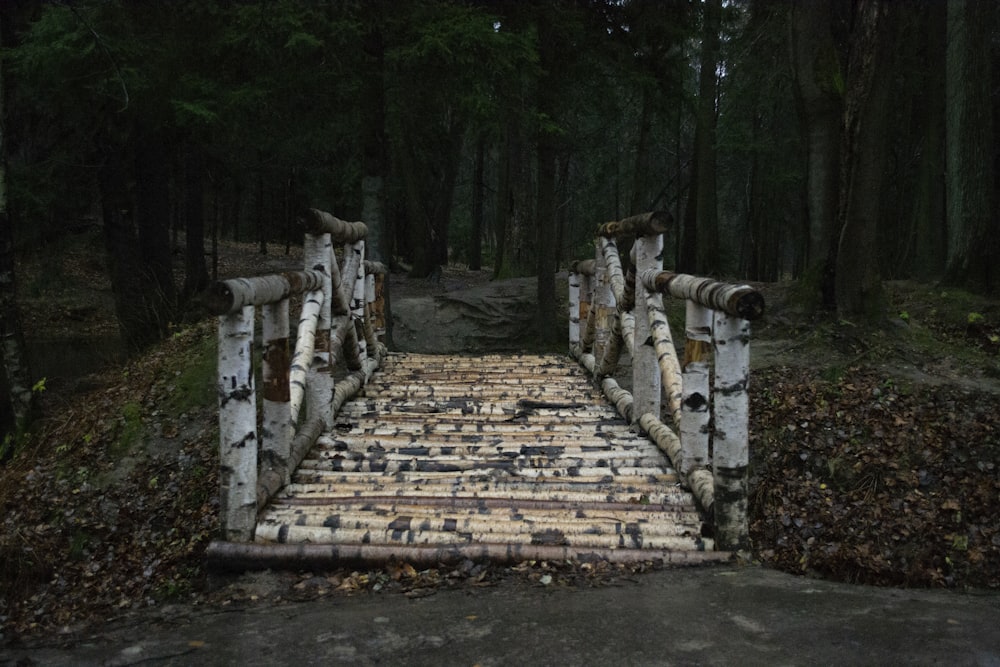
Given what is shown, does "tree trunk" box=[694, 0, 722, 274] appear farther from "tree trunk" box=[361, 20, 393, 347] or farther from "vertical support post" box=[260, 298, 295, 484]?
"vertical support post" box=[260, 298, 295, 484]

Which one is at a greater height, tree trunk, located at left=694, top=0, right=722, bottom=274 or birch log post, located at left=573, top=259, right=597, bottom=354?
tree trunk, located at left=694, top=0, right=722, bottom=274

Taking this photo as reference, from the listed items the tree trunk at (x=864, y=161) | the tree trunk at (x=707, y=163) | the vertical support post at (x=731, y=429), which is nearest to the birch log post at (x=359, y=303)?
the vertical support post at (x=731, y=429)

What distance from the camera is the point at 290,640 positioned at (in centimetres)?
277

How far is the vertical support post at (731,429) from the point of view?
3.65 meters

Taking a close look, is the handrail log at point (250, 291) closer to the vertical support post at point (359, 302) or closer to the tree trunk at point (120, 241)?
the vertical support post at point (359, 302)

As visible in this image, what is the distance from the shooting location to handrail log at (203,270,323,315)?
345 centimetres

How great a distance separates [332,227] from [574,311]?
4327 millimetres

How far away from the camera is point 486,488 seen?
439 cm

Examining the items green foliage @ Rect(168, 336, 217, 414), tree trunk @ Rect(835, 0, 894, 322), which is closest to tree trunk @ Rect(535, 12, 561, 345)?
tree trunk @ Rect(835, 0, 894, 322)

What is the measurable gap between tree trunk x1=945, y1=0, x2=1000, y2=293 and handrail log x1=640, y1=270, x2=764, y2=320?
7.68 meters

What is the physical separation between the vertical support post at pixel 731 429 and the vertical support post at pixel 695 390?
1.54 feet

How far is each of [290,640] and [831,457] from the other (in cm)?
543

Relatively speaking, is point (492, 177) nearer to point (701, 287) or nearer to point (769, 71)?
point (769, 71)

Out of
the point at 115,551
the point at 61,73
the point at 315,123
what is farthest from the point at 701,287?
the point at 61,73
